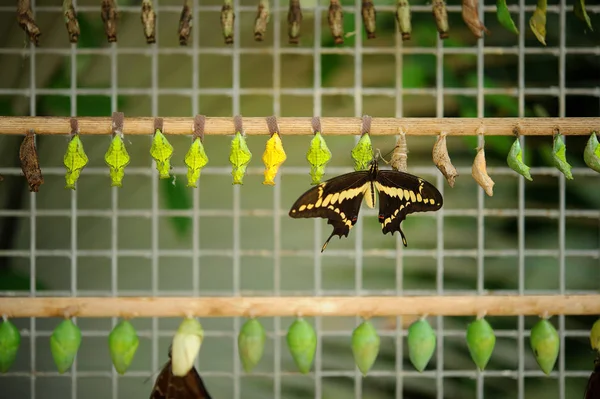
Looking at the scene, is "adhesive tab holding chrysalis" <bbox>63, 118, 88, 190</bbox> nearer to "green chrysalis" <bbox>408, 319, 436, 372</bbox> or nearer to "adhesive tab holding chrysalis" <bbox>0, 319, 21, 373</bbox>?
"adhesive tab holding chrysalis" <bbox>0, 319, 21, 373</bbox>

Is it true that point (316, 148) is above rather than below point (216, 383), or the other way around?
above

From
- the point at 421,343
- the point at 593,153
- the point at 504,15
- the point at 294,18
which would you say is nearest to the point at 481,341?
the point at 421,343

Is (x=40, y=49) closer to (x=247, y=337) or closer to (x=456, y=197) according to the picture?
(x=247, y=337)

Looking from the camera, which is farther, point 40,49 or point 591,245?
point 591,245

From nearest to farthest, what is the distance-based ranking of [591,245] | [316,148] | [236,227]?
[316,148] < [236,227] < [591,245]

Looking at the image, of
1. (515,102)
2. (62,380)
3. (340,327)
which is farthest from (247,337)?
(515,102)

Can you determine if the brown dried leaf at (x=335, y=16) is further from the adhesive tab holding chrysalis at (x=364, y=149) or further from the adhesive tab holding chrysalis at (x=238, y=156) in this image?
the adhesive tab holding chrysalis at (x=238, y=156)

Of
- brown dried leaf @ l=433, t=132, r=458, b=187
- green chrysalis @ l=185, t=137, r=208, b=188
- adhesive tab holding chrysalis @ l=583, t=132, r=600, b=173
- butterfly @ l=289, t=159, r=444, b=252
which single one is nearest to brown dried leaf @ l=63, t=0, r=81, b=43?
green chrysalis @ l=185, t=137, r=208, b=188

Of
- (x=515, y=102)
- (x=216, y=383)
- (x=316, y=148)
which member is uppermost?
(x=515, y=102)

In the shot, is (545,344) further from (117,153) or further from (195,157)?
(117,153)
